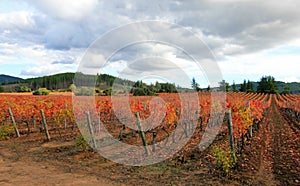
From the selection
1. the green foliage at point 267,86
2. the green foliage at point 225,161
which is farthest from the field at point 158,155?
the green foliage at point 267,86

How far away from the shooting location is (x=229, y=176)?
21.8ft

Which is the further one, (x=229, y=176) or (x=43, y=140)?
(x=43, y=140)

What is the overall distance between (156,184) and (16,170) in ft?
14.3

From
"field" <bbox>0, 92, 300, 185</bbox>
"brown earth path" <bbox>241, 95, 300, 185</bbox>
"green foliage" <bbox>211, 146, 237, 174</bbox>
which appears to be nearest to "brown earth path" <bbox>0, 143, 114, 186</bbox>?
"field" <bbox>0, 92, 300, 185</bbox>

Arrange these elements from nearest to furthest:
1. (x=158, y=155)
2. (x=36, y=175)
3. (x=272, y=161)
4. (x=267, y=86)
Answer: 1. (x=36, y=175)
2. (x=272, y=161)
3. (x=158, y=155)
4. (x=267, y=86)

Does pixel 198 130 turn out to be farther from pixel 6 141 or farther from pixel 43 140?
pixel 6 141

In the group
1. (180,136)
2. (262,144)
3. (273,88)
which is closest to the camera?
(262,144)

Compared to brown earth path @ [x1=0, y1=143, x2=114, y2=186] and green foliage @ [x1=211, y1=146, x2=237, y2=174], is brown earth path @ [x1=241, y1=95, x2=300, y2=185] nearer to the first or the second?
green foliage @ [x1=211, y1=146, x2=237, y2=174]

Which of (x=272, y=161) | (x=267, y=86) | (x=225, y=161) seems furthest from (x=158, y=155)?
(x=267, y=86)

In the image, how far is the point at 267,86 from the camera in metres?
74.2

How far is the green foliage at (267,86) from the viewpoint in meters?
73.8

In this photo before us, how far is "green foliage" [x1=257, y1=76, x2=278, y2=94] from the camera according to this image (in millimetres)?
73812

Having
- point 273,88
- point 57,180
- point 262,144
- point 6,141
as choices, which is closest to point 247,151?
point 262,144

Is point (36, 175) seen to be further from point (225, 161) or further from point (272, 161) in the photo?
point (272, 161)
